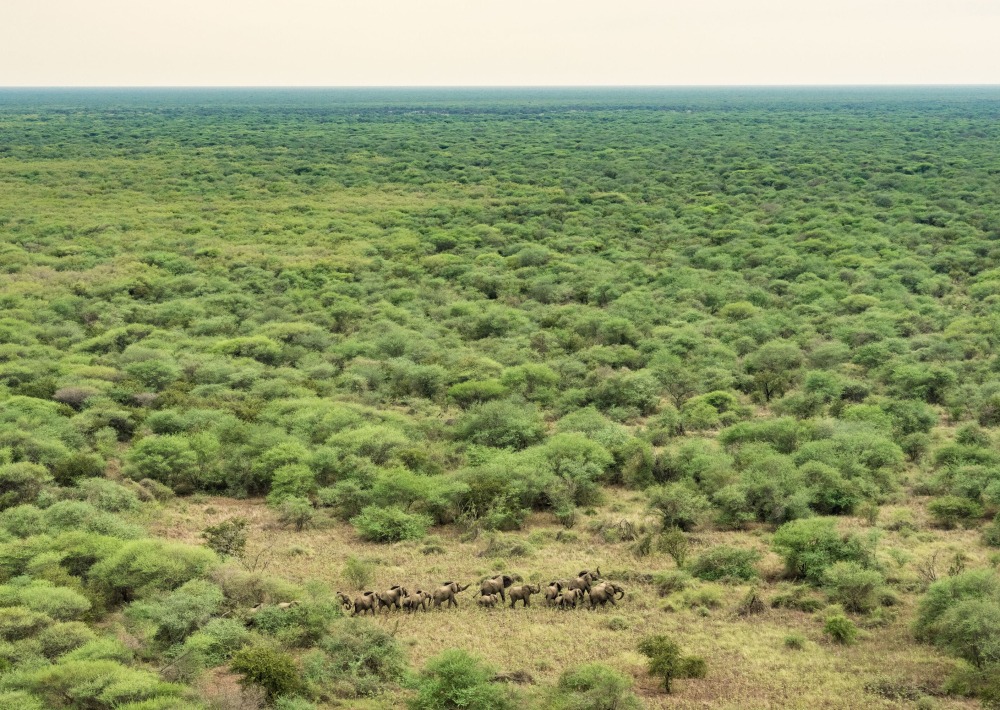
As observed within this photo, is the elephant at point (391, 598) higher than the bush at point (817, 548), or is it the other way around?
the bush at point (817, 548)

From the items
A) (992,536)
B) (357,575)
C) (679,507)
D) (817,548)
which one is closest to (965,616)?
(817,548)

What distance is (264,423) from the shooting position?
29.8m

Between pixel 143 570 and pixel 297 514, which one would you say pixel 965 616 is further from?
pixel 143 570

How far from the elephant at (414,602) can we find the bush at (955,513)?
13.1 metres

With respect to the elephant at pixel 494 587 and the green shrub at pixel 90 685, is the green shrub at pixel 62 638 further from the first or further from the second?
the elephant at pixel 494 587

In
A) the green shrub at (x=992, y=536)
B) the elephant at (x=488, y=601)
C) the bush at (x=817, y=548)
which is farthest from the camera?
the green shrub at (x=992, y=536)

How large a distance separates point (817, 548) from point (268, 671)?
39.1ft

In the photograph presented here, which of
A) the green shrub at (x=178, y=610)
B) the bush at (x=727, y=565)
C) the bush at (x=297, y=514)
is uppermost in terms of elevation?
the green shrub at (x=178, y=610)

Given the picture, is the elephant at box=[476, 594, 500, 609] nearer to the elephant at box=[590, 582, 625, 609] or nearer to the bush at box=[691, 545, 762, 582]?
the elephant at box=[590, 582, 625, 609]

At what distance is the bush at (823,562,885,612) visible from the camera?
62.2 ft

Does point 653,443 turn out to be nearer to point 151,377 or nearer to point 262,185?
point 151,377

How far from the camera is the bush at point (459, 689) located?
15102mm

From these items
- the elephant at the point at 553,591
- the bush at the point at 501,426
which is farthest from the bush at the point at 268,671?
the bush at the point at 501,426

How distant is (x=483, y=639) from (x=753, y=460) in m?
11.1
